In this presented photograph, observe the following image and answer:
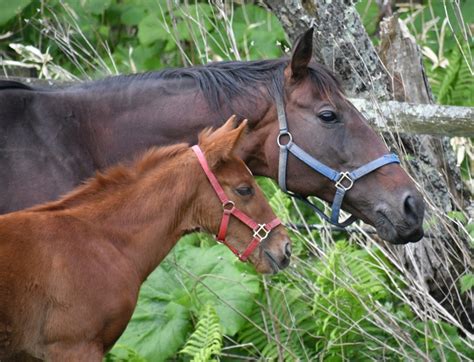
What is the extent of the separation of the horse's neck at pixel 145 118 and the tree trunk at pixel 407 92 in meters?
1.04

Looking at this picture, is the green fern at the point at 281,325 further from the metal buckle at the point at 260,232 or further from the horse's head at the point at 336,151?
the metal buckle at the point at 260,232

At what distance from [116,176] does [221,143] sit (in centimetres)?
52

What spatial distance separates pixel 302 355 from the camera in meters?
6.48

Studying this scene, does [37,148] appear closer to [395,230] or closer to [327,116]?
[327,116]

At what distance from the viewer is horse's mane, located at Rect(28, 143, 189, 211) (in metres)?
5.00

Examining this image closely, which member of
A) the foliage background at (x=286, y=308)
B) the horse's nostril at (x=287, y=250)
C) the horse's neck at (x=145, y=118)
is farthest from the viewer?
the foliage background at (x=286, y=308)

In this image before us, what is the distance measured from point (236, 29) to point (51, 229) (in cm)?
442

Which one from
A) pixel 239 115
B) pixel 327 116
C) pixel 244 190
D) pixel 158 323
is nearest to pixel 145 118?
pixel 239 115

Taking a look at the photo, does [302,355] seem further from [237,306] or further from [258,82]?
[258,82]

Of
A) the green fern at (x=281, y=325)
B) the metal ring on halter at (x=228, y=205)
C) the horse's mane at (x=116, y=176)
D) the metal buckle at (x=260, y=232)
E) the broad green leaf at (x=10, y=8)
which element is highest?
the horse's mane at (x=116, y=176)

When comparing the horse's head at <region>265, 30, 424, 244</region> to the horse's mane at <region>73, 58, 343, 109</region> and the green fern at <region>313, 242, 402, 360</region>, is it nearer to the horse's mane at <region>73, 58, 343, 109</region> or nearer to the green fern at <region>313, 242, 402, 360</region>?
the horse's mane at <region>73, 58, 343, 109</region>

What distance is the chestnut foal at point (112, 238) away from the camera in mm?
4727

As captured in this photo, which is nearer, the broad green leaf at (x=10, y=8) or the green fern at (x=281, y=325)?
the green fern at (x=281, y=325)

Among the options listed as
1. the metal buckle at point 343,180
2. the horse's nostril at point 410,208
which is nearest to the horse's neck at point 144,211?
the metal buckle at point 343,180
